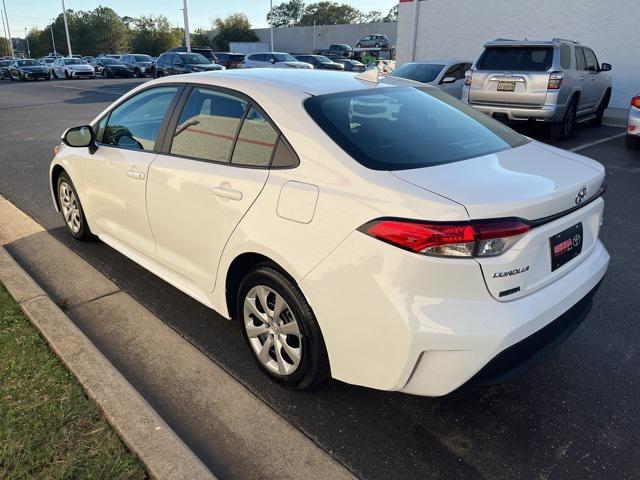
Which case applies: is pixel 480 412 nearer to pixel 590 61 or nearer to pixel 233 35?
pixel 590 61

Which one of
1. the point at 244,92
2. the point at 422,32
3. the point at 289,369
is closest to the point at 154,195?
the point at 244,92

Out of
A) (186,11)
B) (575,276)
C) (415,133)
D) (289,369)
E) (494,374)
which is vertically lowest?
(289,369)

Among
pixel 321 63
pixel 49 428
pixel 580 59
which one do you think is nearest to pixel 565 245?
pixel 49 428

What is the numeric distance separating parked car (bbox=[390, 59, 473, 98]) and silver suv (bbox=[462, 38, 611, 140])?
4.32 ft

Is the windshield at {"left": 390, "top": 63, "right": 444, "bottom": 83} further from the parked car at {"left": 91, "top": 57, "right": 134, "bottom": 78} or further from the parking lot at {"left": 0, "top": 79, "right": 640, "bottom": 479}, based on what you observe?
the parked car at {"left": 91, "top": 57, "right": 134, "bottom": 78}

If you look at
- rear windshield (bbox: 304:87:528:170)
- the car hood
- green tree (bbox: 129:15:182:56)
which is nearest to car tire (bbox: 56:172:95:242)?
rear windshield (bbox: 304:87:528:170)

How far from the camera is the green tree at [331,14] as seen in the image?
10350 cm

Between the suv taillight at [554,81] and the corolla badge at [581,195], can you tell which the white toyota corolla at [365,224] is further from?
the suv taillight at [554,81]

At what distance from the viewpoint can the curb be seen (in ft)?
7.28

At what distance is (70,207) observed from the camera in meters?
4.77

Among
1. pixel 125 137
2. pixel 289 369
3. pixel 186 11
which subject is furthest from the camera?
pixel 186 11

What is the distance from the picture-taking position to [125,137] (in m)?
3.78

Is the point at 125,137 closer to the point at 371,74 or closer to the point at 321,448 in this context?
the point at 371,74

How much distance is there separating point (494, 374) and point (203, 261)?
1.72 meters
